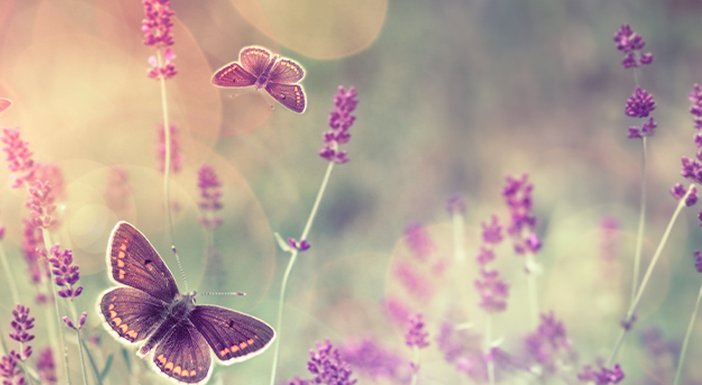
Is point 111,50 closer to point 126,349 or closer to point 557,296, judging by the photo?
point 557,296

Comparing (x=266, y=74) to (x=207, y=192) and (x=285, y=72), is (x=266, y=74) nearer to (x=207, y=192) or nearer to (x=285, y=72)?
(x=285, y=72)

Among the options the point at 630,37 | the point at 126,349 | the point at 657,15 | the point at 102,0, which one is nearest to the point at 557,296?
the point at 657,15

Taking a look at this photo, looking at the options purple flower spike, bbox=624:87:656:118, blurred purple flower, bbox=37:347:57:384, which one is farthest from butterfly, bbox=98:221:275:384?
purple flower spike, bbox=624:87:656:118

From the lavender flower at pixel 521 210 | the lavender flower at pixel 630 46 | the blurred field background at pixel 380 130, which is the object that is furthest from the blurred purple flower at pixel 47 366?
the blurred field background at pixel 380 130

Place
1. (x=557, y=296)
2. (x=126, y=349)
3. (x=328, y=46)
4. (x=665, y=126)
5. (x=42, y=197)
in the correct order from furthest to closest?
(x=328, y=46) → (x=665, y=126) → (x=557, y=296) → (x=126, y=349) → (x=42, y=197)

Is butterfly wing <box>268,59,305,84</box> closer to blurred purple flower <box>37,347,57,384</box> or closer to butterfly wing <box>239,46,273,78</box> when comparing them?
butterfly wing <box>239,46,273,78</box>

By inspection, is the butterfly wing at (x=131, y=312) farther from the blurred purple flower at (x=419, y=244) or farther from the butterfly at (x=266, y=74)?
the blurred purple flower at (x=419, y=244)
